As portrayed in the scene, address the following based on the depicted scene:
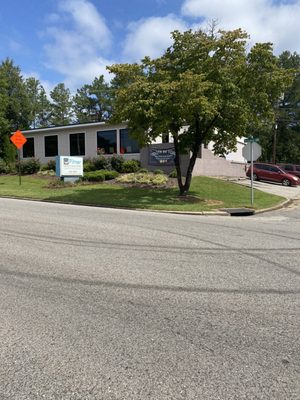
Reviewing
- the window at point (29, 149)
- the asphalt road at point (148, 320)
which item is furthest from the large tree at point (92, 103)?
the asphalt road at point (148, 320)

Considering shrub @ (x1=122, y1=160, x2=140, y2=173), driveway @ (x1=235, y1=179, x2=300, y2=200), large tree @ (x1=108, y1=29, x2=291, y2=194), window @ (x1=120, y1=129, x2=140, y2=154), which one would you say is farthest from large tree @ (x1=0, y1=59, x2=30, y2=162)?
large tree @ (x1=108, y1=29, x2=291, y2=194)

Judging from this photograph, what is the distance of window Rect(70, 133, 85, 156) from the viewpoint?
3372cm

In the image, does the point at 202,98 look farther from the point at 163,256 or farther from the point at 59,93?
the point at 59,93

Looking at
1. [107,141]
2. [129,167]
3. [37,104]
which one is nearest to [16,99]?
[37,104]

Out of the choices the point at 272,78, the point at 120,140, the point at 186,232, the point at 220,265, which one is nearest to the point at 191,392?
the point at 220,265

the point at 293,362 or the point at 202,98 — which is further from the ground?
the point at 202,98

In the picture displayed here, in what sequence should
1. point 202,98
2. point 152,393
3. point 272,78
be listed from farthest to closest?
point 272,78, point 202,98, point 152,393

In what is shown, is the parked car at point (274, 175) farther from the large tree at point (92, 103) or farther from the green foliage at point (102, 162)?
the large tree at point (92, 103)

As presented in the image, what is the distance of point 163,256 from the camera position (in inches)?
298

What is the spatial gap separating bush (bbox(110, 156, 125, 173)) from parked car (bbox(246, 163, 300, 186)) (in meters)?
12.0

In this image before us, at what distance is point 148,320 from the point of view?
440 cm

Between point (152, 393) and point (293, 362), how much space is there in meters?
1.32

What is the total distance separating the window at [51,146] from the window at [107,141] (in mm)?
5222

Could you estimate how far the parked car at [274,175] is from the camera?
32866 millimetres
